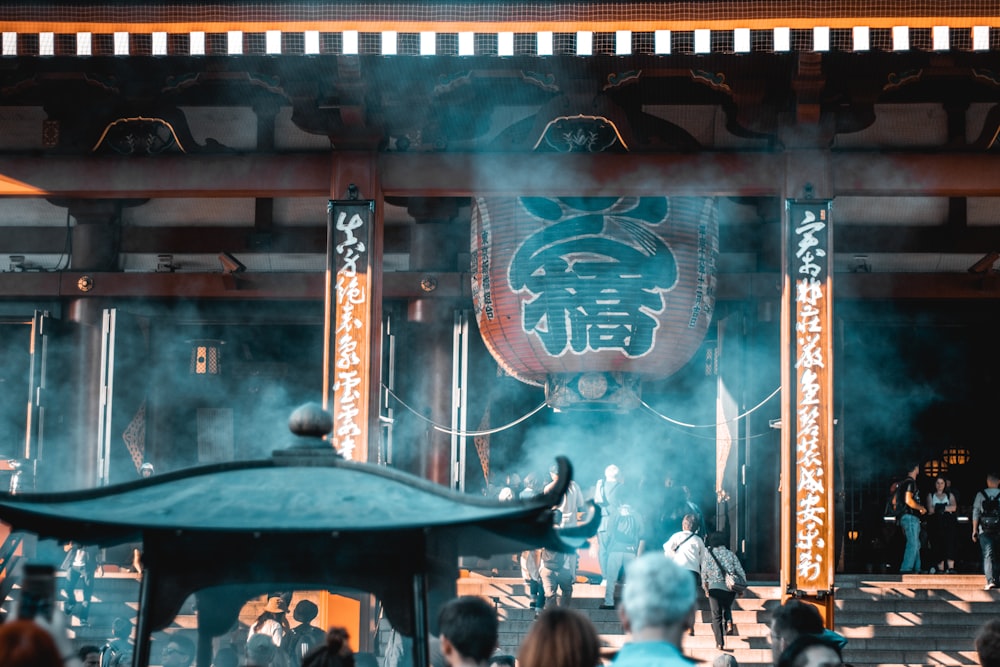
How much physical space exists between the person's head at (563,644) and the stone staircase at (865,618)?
7853 millimetres

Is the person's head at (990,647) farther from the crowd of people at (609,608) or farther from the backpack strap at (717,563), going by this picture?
the backpack strap at (717,563)

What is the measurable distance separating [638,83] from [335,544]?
684cm

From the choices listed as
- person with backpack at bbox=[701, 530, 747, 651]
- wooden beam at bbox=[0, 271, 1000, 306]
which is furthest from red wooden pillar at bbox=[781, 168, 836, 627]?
wooden beam at bbox=[0, 271, 1000, 306]

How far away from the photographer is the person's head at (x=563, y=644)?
3463 millimetres

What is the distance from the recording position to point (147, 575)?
4836 mm

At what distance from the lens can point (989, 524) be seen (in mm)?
13039

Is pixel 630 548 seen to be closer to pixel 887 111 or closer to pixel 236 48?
pixel 887 111

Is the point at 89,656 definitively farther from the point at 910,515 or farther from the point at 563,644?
the point at 910,515

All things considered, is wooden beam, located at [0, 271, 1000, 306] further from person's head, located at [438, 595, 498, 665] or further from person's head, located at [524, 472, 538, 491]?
person's head, located at [438, 595, 498, 665]

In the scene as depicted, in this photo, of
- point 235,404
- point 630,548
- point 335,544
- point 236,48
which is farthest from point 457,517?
point 235,404

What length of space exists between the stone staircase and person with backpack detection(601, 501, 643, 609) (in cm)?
28

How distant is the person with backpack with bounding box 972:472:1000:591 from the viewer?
12758 mm

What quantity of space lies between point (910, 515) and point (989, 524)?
1178 mm

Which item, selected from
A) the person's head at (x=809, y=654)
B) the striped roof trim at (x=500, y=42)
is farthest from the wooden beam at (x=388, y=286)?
the person's head at (x=809, y=654)
